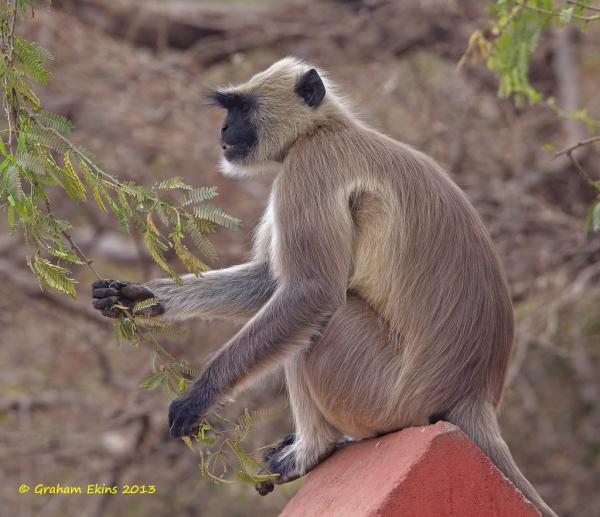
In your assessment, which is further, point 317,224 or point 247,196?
point 247,196

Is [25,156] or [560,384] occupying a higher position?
[25,156]

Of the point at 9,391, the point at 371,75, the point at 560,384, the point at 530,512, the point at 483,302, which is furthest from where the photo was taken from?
the point at 560,384

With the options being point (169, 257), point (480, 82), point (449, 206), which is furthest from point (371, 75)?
point (449, 206)

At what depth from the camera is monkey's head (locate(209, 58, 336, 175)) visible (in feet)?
14.0

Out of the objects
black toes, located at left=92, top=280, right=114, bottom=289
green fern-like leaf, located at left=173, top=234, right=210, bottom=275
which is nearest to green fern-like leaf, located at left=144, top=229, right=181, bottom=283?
green fern-like leaf, located at left=173, top=234, right=210, bottom=275

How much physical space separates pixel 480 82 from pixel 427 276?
5.39 meters

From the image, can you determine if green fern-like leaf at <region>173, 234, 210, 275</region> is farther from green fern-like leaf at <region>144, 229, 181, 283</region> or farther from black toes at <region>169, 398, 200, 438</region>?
black toes at <region>169, 398, 200, 438</region>

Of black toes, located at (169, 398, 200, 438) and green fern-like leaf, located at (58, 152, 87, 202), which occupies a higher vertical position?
green fern-like leaf, located at (58, 152, 87, 202)

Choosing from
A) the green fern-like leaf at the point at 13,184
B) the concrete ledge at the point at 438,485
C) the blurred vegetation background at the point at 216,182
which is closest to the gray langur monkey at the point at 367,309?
the concrete ledge at the point at 438,485

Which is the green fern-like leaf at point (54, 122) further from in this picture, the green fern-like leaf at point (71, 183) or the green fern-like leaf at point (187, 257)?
the green fern-like leaf at point (187, 257)

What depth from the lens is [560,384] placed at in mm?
10516

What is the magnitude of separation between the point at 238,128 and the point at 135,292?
0.97 meters

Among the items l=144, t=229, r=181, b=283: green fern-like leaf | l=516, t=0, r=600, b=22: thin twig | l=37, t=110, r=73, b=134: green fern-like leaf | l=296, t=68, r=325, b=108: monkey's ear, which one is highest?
l=516, t=0, r=600, b=22: thin twig

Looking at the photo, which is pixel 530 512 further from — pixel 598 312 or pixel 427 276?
pixel 598 312
